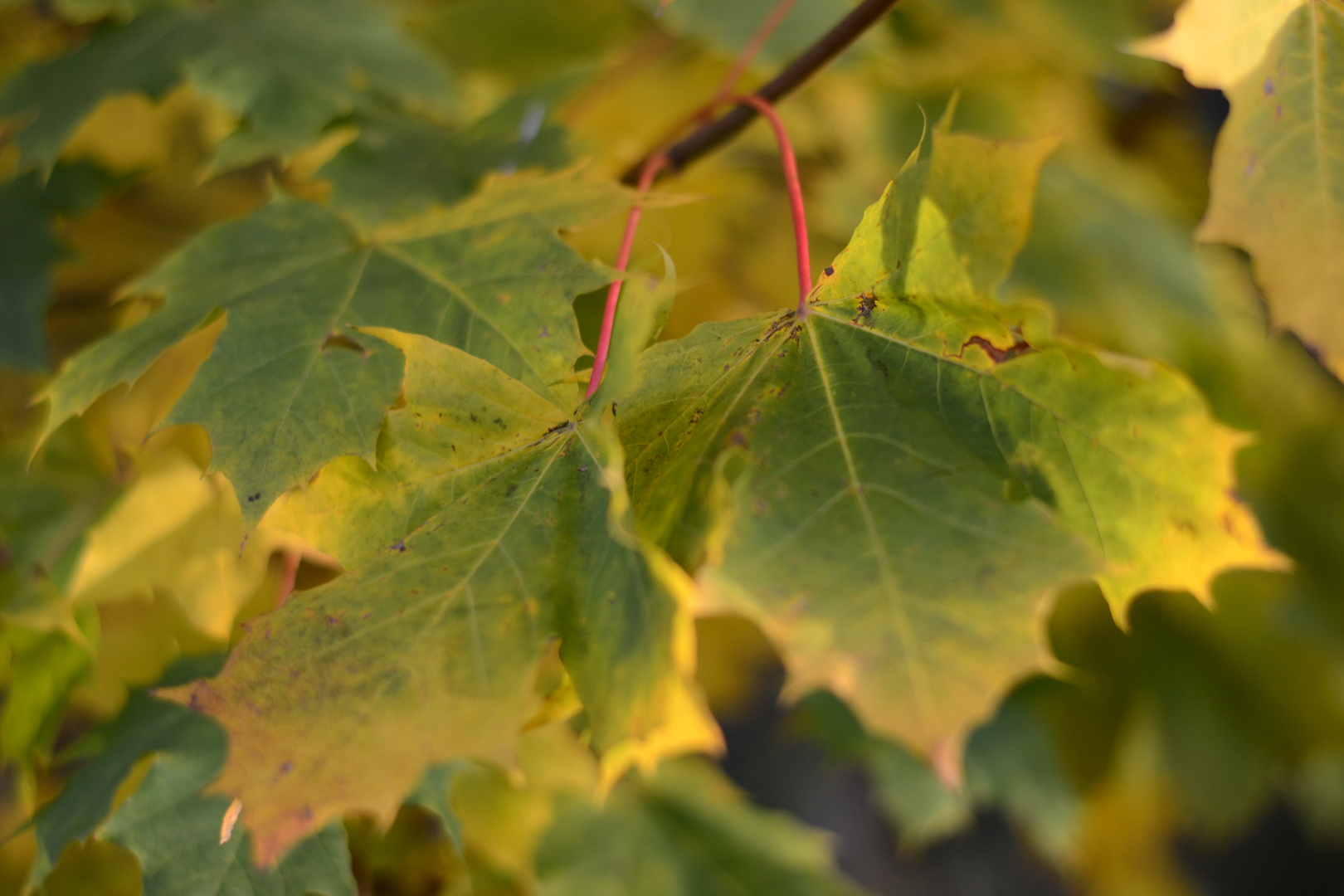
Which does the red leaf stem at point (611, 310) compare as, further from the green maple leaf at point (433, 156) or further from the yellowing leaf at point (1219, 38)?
the yellowing leaf at point (1219, 38)

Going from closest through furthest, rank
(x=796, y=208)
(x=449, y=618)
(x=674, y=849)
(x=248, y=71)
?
(x=449, y=618) < (x=796, y=208) < (x=248, y=71) < (x=674, y=849)

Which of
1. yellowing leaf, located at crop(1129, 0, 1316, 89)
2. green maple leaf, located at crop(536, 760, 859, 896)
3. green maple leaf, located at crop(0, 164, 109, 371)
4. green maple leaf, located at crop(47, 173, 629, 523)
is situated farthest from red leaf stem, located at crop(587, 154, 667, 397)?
green maple leaf, located at crop(536, 760, 859, 896)

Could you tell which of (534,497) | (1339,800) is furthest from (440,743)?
(1339,800)

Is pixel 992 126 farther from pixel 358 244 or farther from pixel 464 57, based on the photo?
pixel 358 244

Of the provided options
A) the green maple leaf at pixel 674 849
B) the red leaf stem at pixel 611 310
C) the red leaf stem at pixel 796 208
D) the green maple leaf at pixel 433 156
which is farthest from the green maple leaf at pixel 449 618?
the green maple leaf at pixel 674 849

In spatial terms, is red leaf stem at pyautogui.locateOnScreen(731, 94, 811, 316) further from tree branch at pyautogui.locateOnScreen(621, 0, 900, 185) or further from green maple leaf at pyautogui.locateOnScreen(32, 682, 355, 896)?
green maple leaf at pyautogui.locateOnScreen(32, 682, 355, 896)

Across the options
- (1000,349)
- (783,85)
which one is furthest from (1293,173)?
(783,85)

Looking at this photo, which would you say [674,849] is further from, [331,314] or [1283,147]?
[1283,147]
